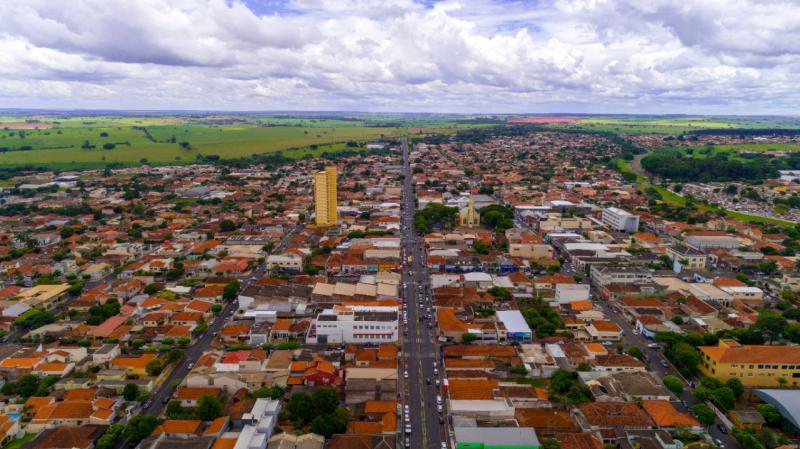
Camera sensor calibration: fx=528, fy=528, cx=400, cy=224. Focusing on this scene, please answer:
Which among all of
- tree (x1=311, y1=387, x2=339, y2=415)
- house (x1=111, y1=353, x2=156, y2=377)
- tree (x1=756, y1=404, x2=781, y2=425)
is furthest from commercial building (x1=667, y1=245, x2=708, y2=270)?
house (x1=111, y1=353, x2=156, y2=377)

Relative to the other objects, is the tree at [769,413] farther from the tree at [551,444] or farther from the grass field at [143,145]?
the grass field at [143,145]

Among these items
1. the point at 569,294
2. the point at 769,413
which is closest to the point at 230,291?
the point at 569,294

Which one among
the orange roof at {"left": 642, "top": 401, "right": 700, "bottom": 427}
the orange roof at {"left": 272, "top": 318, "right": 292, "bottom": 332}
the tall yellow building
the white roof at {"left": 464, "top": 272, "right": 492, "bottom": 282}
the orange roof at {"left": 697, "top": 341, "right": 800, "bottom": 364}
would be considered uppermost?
the tall yellow building

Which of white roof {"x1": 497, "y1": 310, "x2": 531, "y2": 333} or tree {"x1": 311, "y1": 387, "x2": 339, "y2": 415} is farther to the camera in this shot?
white roof {"x1": 497, "y1": 310, "x2": 531, "y2": 333}

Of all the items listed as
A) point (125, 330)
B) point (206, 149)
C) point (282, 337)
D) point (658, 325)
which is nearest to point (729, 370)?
point (658, 325)

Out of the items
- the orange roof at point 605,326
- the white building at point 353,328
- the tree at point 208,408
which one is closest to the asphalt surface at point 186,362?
the tree at point 208,408

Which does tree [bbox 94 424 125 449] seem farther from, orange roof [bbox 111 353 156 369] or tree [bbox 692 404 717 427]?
tree [bbox 692 404 717 427]

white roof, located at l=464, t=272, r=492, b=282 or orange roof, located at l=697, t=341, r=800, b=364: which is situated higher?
orange roof, located at l=697, t=341, r=800, b=364
